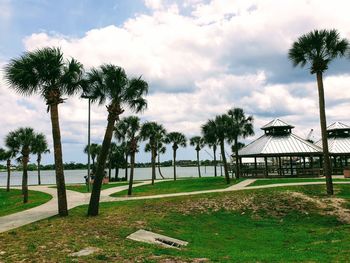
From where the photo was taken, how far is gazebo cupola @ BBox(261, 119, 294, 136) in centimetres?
4875

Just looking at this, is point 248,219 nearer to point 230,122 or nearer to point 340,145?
point 230,122

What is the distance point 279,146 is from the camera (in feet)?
147

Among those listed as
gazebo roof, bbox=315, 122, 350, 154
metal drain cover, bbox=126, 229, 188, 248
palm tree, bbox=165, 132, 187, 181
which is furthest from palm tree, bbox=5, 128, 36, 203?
gazebo roof, bbox=315, 122, 350, 154

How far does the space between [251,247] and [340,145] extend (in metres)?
38.9

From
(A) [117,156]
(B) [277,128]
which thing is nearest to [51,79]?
(B) [277,128]

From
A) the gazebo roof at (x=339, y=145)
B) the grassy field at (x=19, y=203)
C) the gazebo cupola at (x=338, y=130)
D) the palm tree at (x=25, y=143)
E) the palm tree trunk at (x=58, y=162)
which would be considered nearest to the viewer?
the palm tree trunk at (x=58, y=162)

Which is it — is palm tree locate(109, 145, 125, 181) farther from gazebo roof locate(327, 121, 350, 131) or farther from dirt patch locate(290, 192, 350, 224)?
dirt patch locate(290, 192, 350, 224)

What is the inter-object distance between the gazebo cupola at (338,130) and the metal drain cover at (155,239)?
41.9m

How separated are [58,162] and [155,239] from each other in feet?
23.7

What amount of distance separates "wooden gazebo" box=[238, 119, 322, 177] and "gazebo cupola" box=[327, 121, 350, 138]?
5.76 metres

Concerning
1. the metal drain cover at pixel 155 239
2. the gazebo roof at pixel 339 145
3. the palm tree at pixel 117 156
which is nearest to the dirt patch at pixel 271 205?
the metal drain cover at pixel 155 239

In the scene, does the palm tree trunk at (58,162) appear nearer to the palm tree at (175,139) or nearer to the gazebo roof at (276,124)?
the gazebo roof at (276,124)

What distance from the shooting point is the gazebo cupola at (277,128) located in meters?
48.8

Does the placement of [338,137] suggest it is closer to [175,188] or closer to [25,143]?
[175,188]
